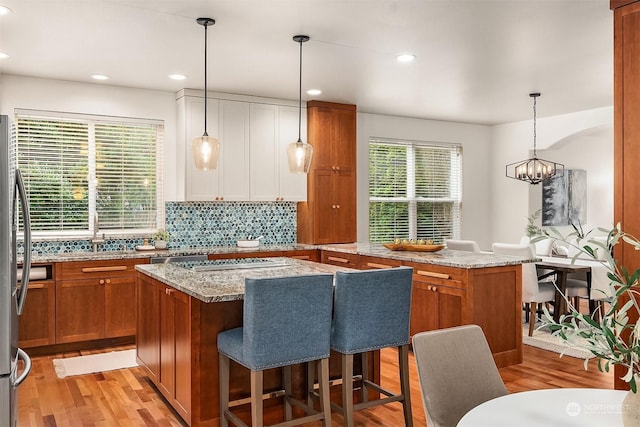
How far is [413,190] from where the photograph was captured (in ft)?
25.9

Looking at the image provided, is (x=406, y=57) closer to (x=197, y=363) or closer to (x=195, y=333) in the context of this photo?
(x=195, y=333)

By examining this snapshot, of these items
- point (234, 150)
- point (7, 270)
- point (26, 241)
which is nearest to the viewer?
point (7, 270)

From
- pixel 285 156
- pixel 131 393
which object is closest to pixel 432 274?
pixel 131 393

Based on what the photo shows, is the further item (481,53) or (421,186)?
(421,186)

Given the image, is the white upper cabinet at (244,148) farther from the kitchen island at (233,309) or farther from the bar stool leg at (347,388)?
the bar stool leg at (347,388)

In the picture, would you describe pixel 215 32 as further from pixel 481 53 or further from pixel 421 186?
pixel 421 186

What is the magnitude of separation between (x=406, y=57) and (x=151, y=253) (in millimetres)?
3103

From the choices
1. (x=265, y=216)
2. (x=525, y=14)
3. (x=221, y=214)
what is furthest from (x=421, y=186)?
(x=525, y=14)

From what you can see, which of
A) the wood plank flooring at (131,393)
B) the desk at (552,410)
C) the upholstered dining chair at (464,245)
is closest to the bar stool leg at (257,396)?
the wood plank flooring at (131,393)

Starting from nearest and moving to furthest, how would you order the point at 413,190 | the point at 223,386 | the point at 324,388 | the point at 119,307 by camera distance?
the point at 324,388 → the point at 223,386 → the point at 119,307 → the point at 413,190

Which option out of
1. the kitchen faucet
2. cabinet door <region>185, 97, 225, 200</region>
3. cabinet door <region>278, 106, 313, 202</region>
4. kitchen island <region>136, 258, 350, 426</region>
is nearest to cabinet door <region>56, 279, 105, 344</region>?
the kitchen faucet

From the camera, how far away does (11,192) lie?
2414 mm

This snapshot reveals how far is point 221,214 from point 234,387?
3.43 m

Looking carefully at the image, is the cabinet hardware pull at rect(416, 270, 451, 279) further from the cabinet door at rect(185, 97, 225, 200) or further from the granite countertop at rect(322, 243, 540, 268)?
the cabinet door at rect(185, 97, 225, 200)
